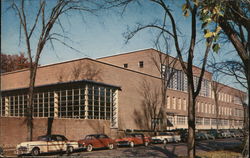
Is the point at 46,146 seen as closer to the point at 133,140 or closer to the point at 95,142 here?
the point at 95,142

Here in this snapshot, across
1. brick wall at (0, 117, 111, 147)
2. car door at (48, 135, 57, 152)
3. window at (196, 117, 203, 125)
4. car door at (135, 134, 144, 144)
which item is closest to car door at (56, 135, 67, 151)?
car door at (48, 135, 57, 152)

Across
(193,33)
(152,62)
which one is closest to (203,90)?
(152,62)

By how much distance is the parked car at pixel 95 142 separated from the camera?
84.1 feet

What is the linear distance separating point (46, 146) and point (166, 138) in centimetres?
1825

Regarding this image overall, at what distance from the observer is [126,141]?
99.9 feet

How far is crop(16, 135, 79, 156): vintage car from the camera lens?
2062 centimetres

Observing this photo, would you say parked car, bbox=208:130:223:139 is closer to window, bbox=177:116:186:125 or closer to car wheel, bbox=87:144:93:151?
window, bbox=177:116:186:125

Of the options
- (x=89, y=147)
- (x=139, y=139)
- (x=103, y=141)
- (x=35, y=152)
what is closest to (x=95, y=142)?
(x=89, y=147)

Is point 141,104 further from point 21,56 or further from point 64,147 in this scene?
point 21,56

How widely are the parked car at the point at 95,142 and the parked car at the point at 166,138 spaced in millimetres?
8853

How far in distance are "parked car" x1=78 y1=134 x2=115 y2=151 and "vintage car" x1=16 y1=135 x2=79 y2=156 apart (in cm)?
108

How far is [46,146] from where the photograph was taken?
71.7ft

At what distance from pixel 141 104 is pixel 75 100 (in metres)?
13.0

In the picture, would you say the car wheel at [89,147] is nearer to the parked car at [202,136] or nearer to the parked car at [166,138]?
the parked car at [166,138]
